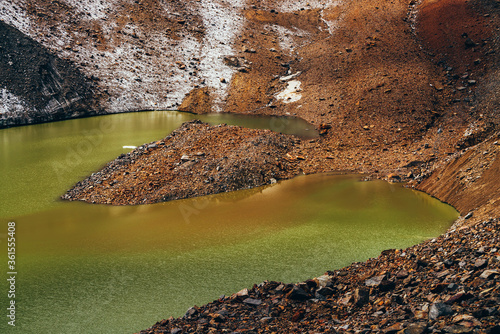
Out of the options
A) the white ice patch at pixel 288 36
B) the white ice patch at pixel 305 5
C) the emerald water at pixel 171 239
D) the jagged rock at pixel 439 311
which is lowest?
the emerald water at pixel 171 239

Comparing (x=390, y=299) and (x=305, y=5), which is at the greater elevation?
(x=305, y=5)

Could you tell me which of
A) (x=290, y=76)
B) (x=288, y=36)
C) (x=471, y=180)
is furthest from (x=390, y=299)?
(x=288, y=36)

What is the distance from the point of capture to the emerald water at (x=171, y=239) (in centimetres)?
1416

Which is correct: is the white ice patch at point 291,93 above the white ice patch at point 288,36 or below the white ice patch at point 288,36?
below

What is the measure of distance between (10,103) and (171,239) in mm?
27027

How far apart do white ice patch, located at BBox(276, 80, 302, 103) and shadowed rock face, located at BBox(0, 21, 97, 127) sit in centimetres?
1807

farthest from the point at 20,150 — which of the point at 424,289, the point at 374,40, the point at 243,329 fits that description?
the point at 374,40

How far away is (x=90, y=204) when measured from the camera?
908 inches

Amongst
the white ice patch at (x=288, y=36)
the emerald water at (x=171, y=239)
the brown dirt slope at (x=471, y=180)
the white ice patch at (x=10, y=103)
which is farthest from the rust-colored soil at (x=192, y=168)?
the white ice patch at (x=288, y=36)

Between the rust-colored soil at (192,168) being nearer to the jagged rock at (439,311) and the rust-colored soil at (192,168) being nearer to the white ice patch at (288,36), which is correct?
the jagged rock at (439,311)

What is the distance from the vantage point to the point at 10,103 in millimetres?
37125

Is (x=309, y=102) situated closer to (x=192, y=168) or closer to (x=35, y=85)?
(x=192, y=168)

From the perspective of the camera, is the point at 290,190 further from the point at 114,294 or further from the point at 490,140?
the point at 114,294

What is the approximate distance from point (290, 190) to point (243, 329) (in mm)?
13581
